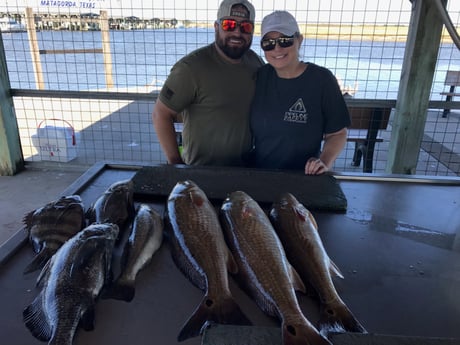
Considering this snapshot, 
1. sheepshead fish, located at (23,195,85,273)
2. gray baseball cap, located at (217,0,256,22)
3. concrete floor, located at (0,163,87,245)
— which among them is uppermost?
gray baseball cap, located at (217,0,256,22)

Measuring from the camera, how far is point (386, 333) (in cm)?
103

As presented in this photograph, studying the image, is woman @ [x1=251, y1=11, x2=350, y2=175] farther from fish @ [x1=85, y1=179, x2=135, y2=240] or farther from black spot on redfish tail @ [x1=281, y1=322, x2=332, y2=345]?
black spot on redfish tail @ [x1=281, y1=322, x2=332, y2=345]

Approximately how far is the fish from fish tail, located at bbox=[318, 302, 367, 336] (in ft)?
2.69

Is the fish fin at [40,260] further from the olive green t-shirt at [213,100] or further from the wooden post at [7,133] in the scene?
the wooden post at [7,133]

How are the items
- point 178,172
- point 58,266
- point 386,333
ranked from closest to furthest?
point 386,333 < point 58,266 < point 178,172

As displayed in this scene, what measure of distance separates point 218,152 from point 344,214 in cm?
104

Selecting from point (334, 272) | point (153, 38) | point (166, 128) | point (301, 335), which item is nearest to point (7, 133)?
point (153, 38)

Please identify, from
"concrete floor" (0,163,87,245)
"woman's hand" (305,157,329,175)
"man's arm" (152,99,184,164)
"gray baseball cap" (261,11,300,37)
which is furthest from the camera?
"concrete floor" (0,163,87,245)

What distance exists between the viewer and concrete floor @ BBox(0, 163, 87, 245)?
3510 millimetres

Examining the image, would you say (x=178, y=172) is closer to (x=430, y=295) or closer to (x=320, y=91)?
(x=320, y=91)

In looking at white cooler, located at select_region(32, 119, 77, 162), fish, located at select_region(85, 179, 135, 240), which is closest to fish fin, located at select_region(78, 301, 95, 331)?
fish, located at select_region(85, 179, 135, 240)

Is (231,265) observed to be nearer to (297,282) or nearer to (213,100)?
(297,282)

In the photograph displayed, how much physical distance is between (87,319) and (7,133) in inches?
158

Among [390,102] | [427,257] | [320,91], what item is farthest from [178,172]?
[390,102]
